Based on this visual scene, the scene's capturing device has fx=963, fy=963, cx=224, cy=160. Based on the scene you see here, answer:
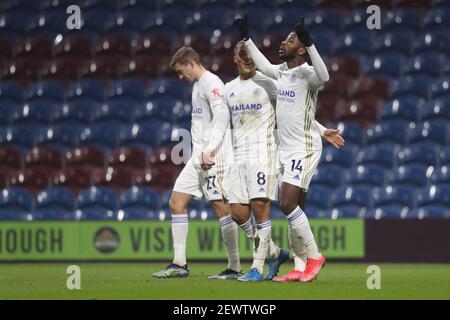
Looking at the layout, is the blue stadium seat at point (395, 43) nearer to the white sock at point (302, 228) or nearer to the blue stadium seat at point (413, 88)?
the blue stadium seat at point (413, 88)

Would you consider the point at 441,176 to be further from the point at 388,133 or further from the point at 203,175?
the point at 203,175

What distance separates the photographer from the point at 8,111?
54.4 ft

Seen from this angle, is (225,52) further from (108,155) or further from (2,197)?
(2,197)

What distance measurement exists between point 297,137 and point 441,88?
25.4 feet

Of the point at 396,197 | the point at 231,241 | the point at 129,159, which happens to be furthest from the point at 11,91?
the point at 231,241

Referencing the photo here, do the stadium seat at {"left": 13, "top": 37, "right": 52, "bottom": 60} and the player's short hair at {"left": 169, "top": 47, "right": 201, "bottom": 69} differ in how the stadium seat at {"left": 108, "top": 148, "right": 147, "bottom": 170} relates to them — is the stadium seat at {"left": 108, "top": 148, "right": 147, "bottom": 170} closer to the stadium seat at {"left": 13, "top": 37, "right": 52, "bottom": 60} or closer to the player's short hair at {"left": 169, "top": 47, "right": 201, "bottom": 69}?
the stadium seat at {"left": 13, "top": 37, "right": 52, "bottom": 60}

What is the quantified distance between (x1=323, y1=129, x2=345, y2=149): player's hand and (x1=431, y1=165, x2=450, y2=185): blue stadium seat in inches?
230

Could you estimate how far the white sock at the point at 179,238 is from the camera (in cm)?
967

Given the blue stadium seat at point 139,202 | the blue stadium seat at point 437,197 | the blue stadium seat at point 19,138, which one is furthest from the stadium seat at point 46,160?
the blue stadium seat at point 437,197

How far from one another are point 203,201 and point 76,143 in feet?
8.29

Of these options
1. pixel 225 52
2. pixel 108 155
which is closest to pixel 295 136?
pixel 108 155

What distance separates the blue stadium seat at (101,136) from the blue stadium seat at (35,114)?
0.84 m

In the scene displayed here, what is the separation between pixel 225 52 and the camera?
1714 cm

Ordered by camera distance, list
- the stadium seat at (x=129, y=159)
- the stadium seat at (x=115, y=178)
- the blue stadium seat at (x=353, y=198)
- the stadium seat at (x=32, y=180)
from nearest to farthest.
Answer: the blue stadium seat at (x=353, y=198) → the stadium seat at (x=115, y=178) → the stadium seat at (x=32, y=180) → the stadium seat at (x=129, y=159)
